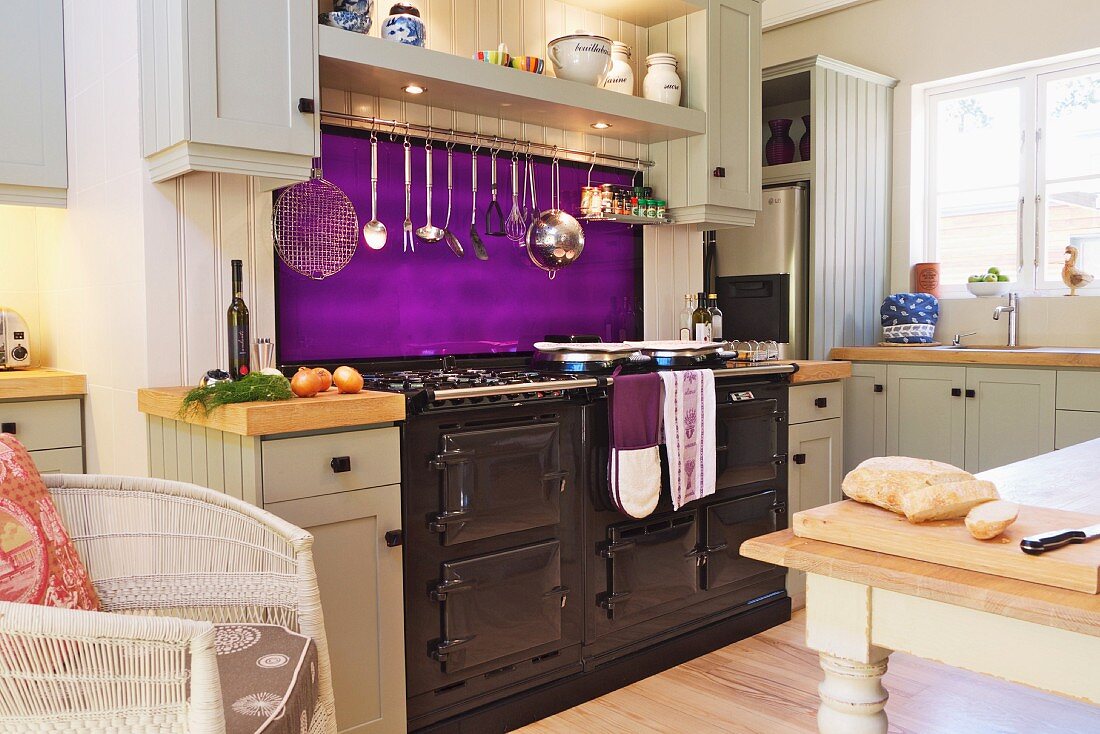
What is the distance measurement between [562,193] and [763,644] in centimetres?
169

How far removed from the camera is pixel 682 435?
2629 mm

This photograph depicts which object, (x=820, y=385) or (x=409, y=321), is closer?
(x=409, y=321)

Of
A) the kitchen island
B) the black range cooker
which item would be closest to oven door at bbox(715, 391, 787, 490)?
the black range cooker

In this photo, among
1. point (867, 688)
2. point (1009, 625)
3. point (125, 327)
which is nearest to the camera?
point (1009, 625)

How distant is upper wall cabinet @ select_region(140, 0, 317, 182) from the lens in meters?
2.02

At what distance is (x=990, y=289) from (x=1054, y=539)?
11.7 ft

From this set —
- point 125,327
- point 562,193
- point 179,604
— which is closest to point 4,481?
point 179,604

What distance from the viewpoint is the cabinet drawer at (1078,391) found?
3.33 m

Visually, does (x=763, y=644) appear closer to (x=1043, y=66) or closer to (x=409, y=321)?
(x=409, y=321)

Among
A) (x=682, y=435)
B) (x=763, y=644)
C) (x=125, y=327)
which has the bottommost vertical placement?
(x=763, y=644)

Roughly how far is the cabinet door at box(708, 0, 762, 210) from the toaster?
226 cm

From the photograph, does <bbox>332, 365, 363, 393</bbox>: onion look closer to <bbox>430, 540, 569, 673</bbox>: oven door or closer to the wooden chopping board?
<bbox>430, 540, 569, 673</bbox>: oven door

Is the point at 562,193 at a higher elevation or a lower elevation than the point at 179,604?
higher

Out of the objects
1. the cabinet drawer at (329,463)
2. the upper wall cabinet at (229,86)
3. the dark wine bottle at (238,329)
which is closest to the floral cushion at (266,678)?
the cabinet drawer at (329,463)
